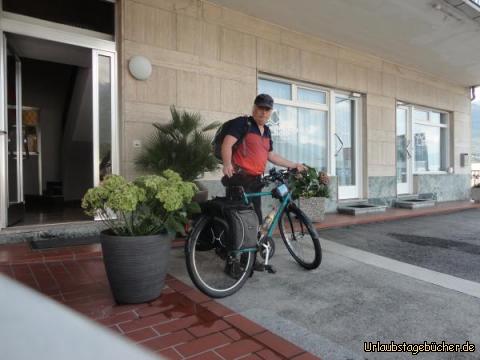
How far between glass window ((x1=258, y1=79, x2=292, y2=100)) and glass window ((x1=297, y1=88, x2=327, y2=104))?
264mm

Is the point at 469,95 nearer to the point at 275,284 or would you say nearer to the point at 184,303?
the point at 275,284

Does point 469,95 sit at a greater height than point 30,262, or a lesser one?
greater

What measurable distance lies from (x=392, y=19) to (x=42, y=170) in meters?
7.75

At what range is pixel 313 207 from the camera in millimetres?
5156

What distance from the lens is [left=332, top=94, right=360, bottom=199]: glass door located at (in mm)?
6715

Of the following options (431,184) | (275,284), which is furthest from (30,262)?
(431,184)

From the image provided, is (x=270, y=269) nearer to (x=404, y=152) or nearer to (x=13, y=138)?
(x=13, y=138)

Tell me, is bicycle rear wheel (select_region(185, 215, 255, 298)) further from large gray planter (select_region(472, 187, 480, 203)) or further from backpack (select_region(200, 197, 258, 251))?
large gray planter (select_region(472, 187, 480, 203))

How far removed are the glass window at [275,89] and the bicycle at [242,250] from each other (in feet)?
9.99

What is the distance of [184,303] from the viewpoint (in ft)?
7.18

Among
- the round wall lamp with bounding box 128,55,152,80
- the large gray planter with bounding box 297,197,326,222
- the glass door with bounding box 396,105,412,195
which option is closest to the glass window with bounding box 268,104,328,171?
the large gray planter with bounding box 297,197,326,222

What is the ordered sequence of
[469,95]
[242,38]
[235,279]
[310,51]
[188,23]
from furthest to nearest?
[469,95], [310,51], [242,38], [188,23], [235,279]

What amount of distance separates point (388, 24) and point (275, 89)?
202cm

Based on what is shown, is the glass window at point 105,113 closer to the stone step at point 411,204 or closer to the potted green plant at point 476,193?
the stone step at point 411,204
